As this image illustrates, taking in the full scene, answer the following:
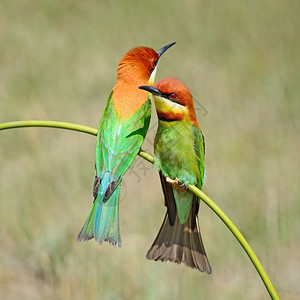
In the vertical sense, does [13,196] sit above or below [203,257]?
above

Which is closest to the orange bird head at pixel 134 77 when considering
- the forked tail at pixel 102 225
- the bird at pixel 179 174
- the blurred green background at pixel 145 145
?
the bird at pixel 179 174

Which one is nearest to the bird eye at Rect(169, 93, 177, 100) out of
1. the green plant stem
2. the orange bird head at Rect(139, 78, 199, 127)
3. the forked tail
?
the orange bird head at Rect(139, 78, 199, 127)

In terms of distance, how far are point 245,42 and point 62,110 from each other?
2.17 meters

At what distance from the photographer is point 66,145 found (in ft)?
16.8

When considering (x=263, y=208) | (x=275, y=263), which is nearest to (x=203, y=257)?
(x=275, y=263)

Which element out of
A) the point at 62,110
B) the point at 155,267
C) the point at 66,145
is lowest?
the point at 155,267

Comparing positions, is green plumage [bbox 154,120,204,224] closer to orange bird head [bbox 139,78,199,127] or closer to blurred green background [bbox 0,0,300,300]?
orange bird head [bbox 139,78,199,127]

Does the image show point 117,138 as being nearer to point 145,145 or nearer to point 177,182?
point 177,182

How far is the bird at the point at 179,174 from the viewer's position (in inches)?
84.4

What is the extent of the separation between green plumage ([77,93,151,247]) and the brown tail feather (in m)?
0.22

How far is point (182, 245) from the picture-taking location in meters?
2.17

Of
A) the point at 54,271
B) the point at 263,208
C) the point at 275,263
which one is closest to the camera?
the point at 54,271

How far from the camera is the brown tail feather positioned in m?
2.09

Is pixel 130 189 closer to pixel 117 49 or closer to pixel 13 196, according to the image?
pixel 13 196
